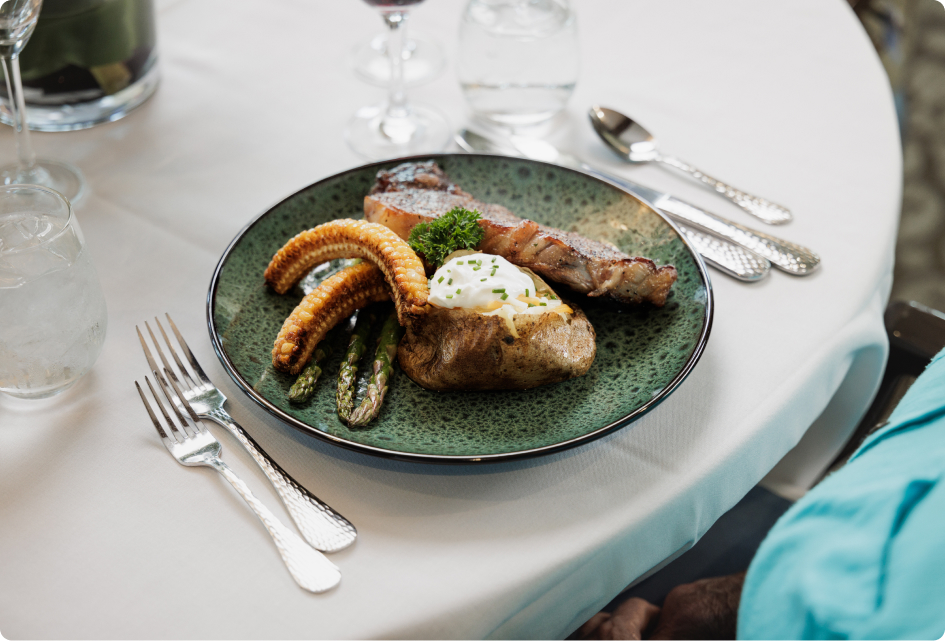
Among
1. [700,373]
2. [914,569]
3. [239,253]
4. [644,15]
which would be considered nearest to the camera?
[914,569]

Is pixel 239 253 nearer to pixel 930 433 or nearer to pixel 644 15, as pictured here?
pixel 930 433

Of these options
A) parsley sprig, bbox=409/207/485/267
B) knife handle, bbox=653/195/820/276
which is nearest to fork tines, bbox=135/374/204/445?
parsley sprig, bbox=409/207/485/267

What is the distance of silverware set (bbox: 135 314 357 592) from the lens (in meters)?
1.14

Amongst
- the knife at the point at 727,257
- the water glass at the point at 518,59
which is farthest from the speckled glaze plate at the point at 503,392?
the water glass at the point at 518,59

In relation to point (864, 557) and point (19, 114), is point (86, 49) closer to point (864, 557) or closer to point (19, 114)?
point (19, 114)

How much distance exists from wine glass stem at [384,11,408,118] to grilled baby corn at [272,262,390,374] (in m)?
0.82

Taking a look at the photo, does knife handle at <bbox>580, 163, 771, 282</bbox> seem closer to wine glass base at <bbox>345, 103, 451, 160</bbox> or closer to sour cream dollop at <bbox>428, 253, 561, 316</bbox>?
sour cream dollop at <bbox>428, 253, 561, 316</bbox>

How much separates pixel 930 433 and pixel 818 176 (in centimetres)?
103

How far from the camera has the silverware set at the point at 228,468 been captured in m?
1.14

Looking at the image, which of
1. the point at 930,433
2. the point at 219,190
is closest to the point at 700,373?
the point at 930,433

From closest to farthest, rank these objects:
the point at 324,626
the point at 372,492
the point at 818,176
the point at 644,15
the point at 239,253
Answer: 1. the point at 324,626
2. the point at 372,492
3. the point at 239,253
4. the point at 818,176
5. the point at 644,15

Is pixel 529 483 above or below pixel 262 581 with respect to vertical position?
above

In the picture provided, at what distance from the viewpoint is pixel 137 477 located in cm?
128

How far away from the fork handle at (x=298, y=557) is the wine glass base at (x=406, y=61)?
1562 millimetres
